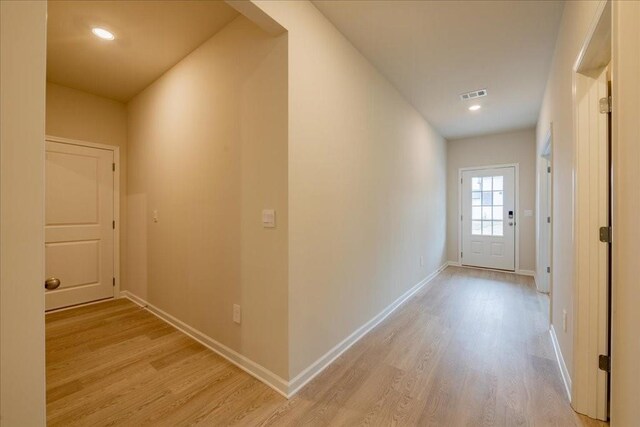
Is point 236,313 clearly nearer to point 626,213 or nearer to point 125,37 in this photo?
point 626,213

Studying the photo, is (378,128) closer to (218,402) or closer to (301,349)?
(301,349)

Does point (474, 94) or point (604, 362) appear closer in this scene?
point (604, 362)

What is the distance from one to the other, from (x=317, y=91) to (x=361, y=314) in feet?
6.62

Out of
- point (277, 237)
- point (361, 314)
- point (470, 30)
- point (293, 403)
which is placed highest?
point (470, 30)

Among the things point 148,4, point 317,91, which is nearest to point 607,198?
point 317,91

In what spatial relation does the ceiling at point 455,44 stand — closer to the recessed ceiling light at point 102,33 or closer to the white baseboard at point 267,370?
the recessed ceiling light at point 102,33

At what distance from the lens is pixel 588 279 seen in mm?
1553

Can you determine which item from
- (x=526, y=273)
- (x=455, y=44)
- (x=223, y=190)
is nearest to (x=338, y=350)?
(x=223, y=190)

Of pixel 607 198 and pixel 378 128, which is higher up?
pixel 378 128

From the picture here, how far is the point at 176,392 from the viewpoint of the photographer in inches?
70.2

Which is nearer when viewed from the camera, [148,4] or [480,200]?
[148,4]

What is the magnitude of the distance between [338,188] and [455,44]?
1.74m

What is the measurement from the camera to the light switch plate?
1.83 metres

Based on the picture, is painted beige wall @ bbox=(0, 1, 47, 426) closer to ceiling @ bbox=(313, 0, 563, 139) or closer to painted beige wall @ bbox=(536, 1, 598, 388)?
ceiling @ bbox=(313, 0, 563, 139)
